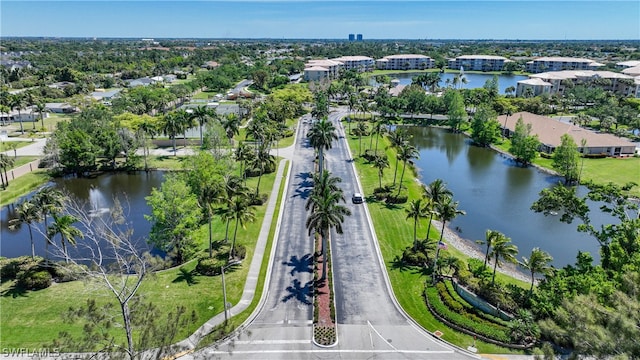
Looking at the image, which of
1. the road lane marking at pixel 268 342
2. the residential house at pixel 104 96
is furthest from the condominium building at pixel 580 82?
the residential house at pixel 104 96

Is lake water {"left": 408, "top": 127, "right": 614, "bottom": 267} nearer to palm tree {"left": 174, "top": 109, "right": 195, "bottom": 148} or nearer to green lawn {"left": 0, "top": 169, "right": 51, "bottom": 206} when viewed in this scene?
palm tree {"left": 174, "top": 109, "right": 195, "bottom": 148}

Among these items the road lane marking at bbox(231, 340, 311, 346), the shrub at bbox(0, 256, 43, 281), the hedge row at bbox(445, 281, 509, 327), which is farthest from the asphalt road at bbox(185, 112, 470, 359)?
the shrub at bbox(0, 256, 43, 281)

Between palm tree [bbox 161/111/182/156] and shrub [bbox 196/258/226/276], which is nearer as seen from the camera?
shrub [bbox 196/258/226/276]

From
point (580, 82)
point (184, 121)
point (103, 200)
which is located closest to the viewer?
point (103, 200)

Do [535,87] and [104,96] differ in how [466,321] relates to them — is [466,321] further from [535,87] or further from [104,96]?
[104,96]

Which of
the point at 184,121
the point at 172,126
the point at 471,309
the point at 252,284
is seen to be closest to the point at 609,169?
the point at 471,309

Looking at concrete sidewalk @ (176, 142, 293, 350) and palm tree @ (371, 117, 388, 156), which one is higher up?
palm tree @ (371, 117, 388, 156)
